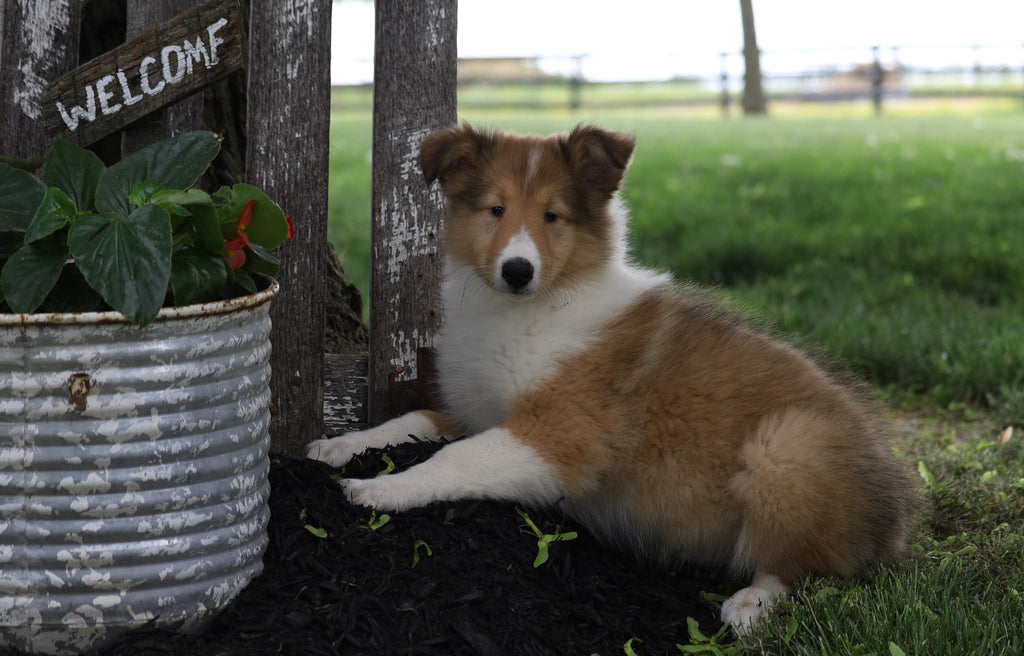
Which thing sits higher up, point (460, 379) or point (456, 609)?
point (460, 379)

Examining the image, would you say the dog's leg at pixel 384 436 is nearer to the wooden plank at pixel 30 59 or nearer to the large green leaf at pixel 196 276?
the large green leaf at pixel 196 276

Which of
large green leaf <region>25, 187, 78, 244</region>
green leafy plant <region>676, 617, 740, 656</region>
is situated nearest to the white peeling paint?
large green leaf <region>25, 187, 78, 244</region>

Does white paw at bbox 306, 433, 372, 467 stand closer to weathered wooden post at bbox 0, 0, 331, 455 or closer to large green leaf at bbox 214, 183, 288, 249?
weathered wooden post at bbox 0, 0, 331, 455

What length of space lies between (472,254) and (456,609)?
1251mm

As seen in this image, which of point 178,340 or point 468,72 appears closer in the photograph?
point 178,340

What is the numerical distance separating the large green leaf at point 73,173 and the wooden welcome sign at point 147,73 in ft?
2.28

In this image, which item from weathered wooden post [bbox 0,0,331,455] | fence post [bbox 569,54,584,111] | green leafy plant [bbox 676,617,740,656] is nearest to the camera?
green leafy plant [bbox 676,617,740,656]

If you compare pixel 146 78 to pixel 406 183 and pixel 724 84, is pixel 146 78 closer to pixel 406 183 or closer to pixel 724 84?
pixel 406 183

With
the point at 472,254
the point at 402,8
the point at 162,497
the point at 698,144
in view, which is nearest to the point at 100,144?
the point at 402,8

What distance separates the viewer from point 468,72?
111ft

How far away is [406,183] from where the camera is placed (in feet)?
12.0

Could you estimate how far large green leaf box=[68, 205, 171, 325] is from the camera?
7.55 ft

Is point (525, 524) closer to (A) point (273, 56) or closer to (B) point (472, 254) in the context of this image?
(B) point (472, 254)

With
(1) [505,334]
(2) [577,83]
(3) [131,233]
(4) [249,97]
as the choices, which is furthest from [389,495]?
(2) [577,83]
